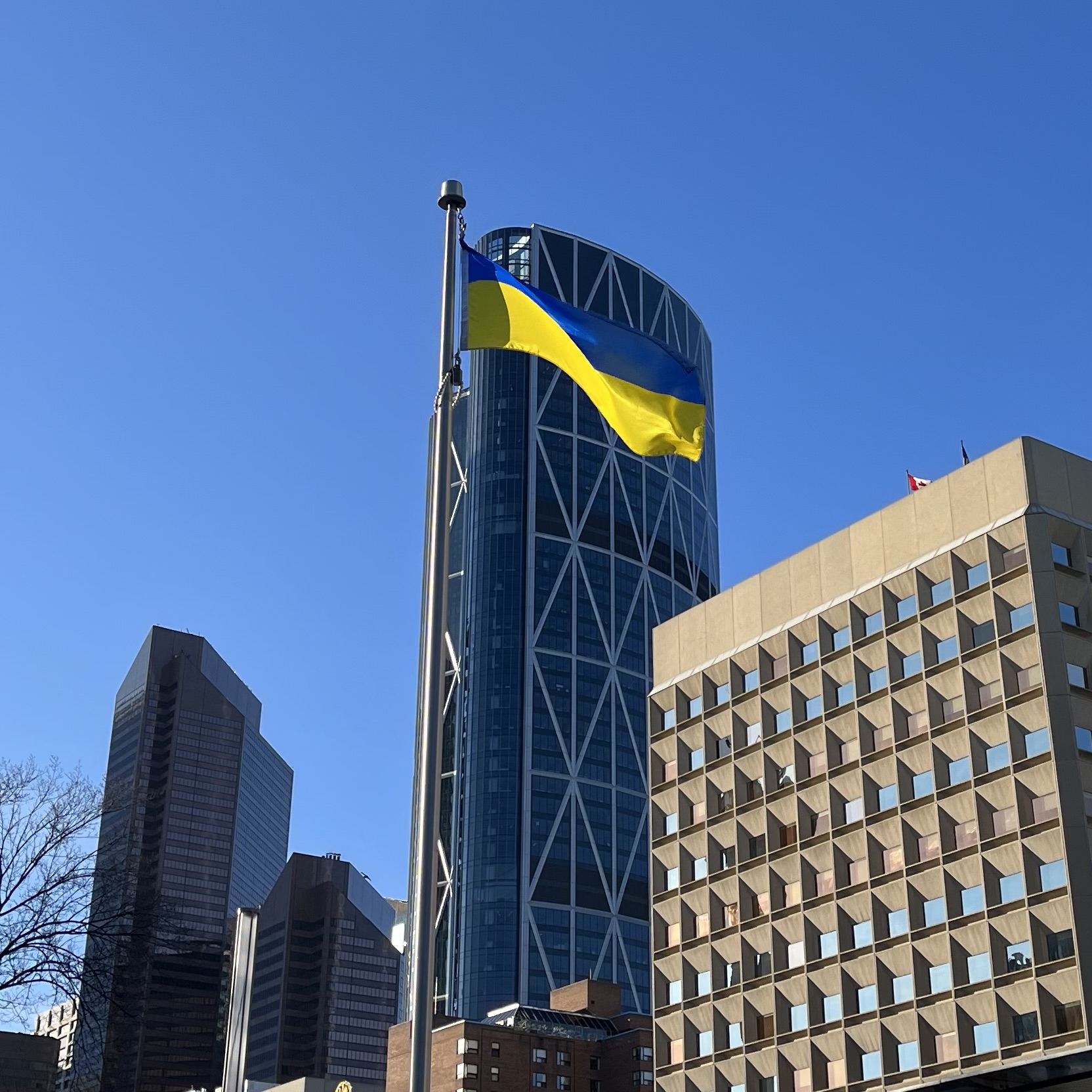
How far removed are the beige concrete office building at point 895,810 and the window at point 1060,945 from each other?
97 mm

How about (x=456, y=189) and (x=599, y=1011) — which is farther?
(x=599, y=1011)

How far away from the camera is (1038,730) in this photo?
7175 centimetres

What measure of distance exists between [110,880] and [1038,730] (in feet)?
160

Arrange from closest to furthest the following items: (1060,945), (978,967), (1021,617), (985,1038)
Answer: (1060,945)
(985,1038)
(978,967)
(1021,617)

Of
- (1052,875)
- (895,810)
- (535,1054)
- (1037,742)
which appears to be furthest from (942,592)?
(535,1054)

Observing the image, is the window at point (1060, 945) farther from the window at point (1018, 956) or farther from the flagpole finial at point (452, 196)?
the flagpole finial at point (452, 196)

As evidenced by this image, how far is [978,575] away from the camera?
77.2 meters

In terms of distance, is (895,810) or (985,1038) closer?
(985,1038)

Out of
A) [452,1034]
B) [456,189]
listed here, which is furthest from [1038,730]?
[452,1034]

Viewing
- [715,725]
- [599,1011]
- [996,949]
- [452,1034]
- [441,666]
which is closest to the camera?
[441,666]

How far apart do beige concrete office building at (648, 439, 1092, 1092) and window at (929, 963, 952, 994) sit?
0.48ft

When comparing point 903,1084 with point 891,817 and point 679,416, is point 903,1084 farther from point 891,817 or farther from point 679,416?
point 679,416

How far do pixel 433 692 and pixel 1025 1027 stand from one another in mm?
46954

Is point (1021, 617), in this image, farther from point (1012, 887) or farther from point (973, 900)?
point (973, 900)
